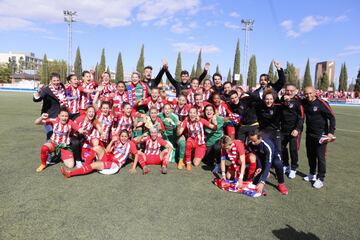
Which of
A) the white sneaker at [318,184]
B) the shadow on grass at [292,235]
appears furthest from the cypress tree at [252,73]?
the shadow on grass at [292,235]

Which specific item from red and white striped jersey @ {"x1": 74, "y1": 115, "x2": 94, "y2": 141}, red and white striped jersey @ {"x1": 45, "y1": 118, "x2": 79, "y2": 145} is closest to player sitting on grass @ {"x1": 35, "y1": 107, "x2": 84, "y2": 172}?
red and white striped jersey @ {"x1": 45, "y1": 118, "x2": 79, "y2": 145}

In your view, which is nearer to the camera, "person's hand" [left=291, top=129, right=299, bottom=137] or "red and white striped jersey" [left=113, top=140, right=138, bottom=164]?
"person's hand" [left=291, top=129, right=299, bottom=137]

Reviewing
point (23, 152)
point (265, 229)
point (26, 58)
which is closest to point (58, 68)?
point (26, 58)

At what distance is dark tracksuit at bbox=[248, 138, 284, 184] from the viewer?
4406 millimetres

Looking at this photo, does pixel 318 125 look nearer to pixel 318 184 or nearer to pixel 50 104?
pixel 318 184

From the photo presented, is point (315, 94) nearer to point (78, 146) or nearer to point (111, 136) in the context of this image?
point (111, 136)

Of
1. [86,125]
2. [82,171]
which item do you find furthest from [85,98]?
[82,171]

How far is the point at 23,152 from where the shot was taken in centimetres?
604

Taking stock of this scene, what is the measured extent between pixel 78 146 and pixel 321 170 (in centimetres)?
455

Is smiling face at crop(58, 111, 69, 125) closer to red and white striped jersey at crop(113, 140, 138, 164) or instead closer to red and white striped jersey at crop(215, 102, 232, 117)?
red and white striped jersey at crop(113, 140, 138, 164)

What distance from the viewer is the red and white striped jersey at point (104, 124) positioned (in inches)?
216

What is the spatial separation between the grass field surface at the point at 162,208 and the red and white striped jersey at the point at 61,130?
53 cm

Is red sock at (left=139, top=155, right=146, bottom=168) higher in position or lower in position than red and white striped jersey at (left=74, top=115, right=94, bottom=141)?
lower

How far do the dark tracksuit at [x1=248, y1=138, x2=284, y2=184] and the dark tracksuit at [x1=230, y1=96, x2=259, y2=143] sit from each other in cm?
103
